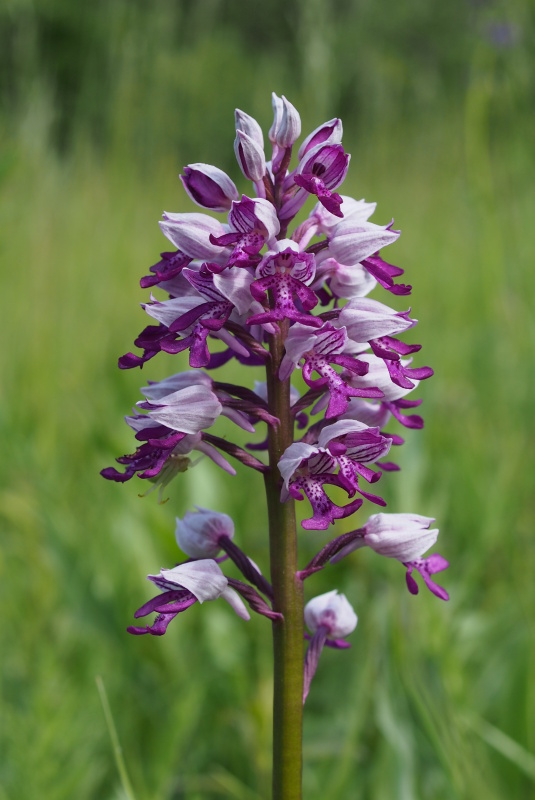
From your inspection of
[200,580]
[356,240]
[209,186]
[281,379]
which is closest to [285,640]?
[200,580]

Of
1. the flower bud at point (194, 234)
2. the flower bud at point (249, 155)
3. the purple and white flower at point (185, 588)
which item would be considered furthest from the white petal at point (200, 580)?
the flower bud at point (249, 155)

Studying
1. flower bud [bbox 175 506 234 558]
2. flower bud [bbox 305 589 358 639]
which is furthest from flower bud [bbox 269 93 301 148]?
flower bud [bbox 305 589 358 639]

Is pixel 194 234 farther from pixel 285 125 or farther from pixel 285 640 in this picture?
pixel 285 640

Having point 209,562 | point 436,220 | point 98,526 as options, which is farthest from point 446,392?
point 436,220

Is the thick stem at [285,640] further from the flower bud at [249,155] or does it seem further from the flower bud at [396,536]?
the flower bud at [249,155]

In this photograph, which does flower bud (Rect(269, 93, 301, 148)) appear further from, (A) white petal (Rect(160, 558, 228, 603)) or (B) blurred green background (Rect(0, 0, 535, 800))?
(B) blurred green background (Rect(0, 0, 535, 800))

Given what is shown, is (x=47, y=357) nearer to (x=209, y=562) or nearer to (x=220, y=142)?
(x=209, y=562)
